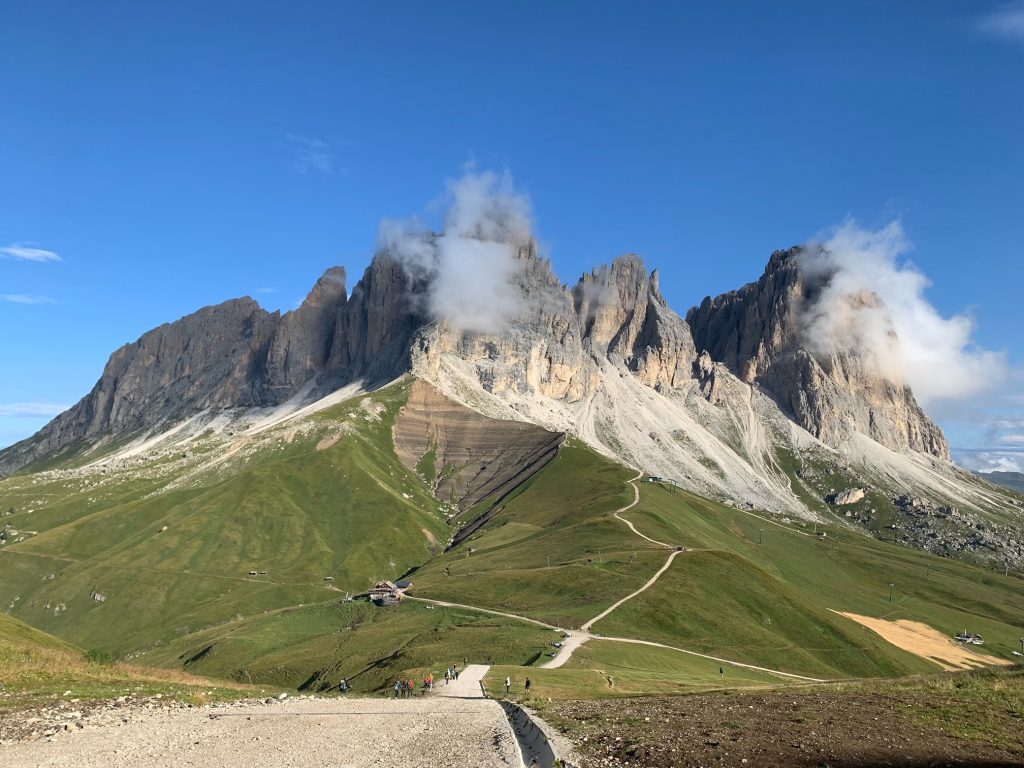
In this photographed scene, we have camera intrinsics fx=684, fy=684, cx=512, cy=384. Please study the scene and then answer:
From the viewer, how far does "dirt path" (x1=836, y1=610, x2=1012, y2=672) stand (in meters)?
154

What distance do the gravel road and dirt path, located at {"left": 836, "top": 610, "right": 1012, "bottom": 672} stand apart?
149 metres

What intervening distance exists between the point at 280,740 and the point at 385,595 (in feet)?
347

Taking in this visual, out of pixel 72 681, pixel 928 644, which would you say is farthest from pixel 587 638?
pixel 928 644

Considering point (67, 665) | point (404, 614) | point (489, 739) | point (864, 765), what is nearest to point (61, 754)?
point (489, 739)

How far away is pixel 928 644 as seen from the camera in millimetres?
170250

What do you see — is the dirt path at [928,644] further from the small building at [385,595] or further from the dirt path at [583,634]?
the small building at [385,595]

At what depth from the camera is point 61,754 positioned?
87.2ft

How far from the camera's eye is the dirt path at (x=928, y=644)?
15375cm

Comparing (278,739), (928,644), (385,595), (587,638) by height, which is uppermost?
(278,739)

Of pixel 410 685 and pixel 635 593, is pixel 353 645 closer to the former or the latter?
pixel 635 593

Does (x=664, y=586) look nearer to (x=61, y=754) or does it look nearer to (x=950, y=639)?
(x=61, y=754)

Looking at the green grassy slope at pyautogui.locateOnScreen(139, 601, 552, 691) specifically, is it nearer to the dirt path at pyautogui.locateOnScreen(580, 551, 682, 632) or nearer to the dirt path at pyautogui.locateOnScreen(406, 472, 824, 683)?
the dirt path at pyautogui.locateOnScreen(406, 472, 824, 683)

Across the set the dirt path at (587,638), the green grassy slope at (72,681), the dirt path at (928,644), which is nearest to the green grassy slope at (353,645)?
the dirt path at (587,638)

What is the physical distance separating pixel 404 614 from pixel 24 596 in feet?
488
